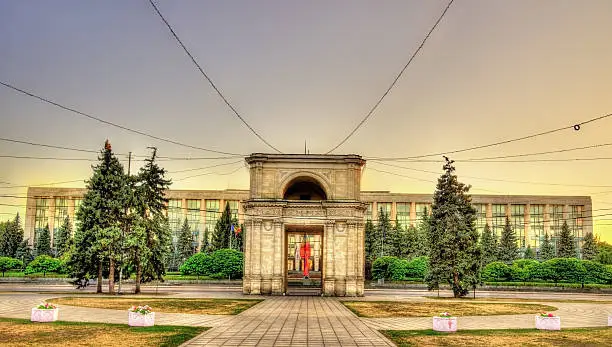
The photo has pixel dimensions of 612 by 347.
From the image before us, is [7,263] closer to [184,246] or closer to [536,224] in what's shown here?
[184,246]

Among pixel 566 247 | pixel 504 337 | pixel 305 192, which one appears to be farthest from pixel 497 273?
pixel 504 337

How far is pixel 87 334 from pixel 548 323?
54.3ft

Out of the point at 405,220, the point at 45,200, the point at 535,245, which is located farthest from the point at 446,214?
the point at 45,200

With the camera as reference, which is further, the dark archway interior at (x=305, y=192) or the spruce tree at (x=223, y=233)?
the spruce tree at (x=223, y=233)

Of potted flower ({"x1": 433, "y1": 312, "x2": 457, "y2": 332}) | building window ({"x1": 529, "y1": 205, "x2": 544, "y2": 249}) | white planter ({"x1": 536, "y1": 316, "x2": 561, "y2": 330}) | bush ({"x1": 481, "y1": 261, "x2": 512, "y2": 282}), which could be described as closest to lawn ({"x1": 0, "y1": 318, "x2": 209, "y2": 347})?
potted flower ({"x1": 433, "y1": 312, "x2": 457, "y2": 332})

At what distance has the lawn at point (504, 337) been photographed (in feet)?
57.1

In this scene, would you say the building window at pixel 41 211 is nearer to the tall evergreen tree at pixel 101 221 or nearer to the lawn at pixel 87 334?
the tall evergreen tree at pixel 101 221

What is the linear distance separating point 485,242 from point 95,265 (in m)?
58.1

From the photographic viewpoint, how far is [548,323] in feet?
69.7

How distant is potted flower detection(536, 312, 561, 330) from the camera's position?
69.5 feet

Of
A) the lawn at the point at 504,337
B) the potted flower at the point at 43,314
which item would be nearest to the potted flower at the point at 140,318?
the potted flower at the point at 43,314

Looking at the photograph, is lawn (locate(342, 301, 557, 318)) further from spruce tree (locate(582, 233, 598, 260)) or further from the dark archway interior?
spruce tree (locate(582, 233, 598, 260))

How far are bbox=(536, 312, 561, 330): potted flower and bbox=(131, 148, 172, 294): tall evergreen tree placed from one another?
95.0ft

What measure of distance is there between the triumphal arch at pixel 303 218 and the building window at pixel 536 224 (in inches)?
3201
